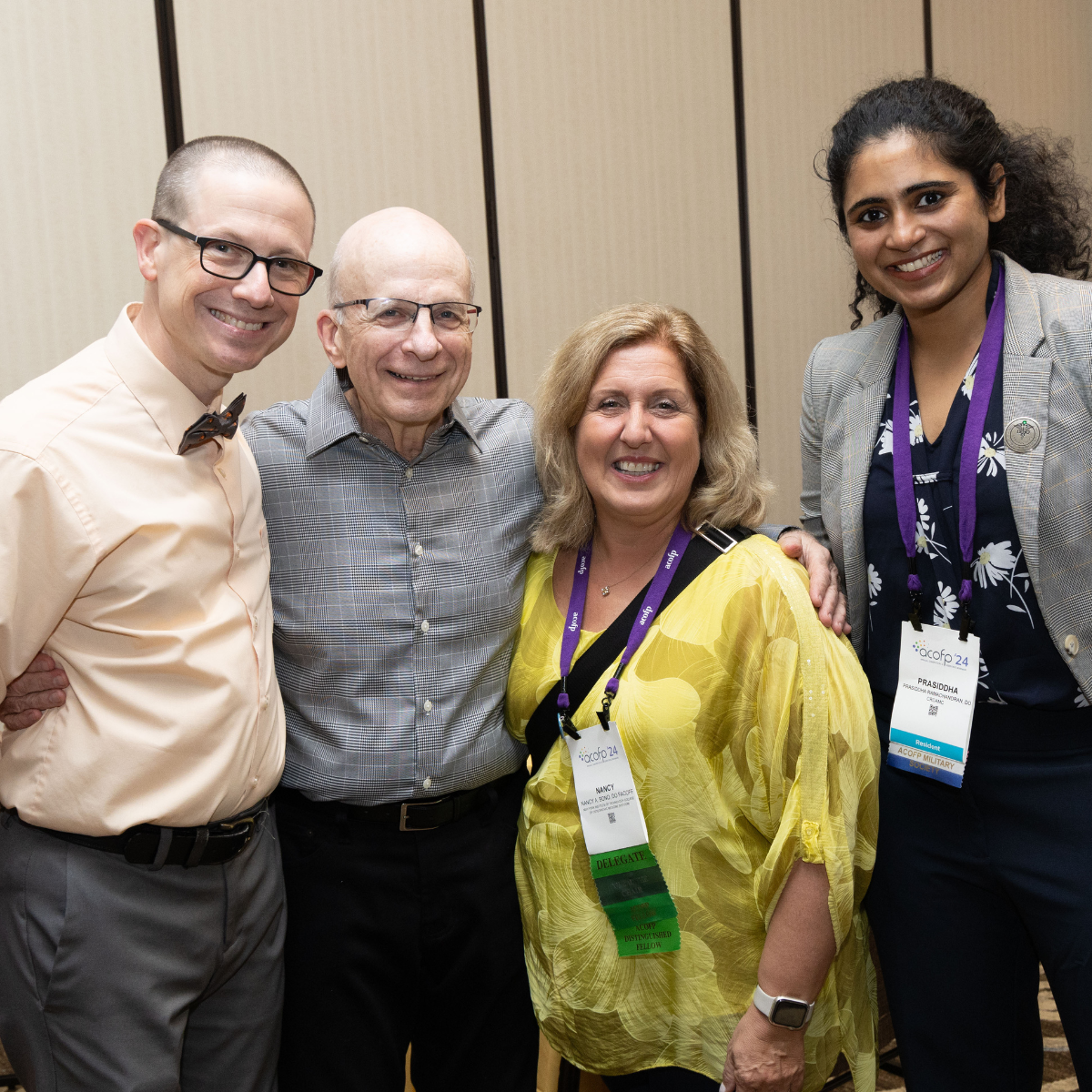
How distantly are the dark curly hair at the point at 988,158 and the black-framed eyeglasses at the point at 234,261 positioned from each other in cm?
97

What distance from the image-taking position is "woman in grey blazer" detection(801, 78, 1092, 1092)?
159cm

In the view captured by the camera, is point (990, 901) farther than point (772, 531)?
No

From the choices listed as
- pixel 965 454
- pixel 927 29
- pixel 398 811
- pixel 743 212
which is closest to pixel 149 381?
pixel 398 811

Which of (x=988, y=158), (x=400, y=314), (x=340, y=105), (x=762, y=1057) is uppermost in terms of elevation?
(x=340, y=105)

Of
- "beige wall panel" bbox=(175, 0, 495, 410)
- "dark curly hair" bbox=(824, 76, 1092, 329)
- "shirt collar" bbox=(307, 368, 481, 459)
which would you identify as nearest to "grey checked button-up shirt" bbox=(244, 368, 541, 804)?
"shirt collar" bbox=(307, 368, 481, 459)

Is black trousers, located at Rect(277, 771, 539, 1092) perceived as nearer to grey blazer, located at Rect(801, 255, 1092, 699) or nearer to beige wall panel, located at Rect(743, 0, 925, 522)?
grey blazer, located at Rect(801, 255, 1092, 699)

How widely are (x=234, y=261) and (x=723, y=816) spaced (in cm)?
114

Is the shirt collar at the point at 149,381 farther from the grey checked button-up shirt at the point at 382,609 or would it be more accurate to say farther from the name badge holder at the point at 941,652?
the name badge holder at the point at 941,652

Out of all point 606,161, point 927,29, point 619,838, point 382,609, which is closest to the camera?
point 619,838

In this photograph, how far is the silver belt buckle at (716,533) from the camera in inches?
68.1

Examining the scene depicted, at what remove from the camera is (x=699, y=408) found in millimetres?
1828

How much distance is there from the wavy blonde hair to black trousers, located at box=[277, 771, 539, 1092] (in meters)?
0.56

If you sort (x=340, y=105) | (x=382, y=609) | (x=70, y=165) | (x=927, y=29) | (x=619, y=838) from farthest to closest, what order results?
(x=927, y=29) → (x=340, y=105) → (x=70, y=165) → (x=382, y=609) → (x=619, y=838)

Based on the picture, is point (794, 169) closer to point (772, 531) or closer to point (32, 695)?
point (772, 531)
